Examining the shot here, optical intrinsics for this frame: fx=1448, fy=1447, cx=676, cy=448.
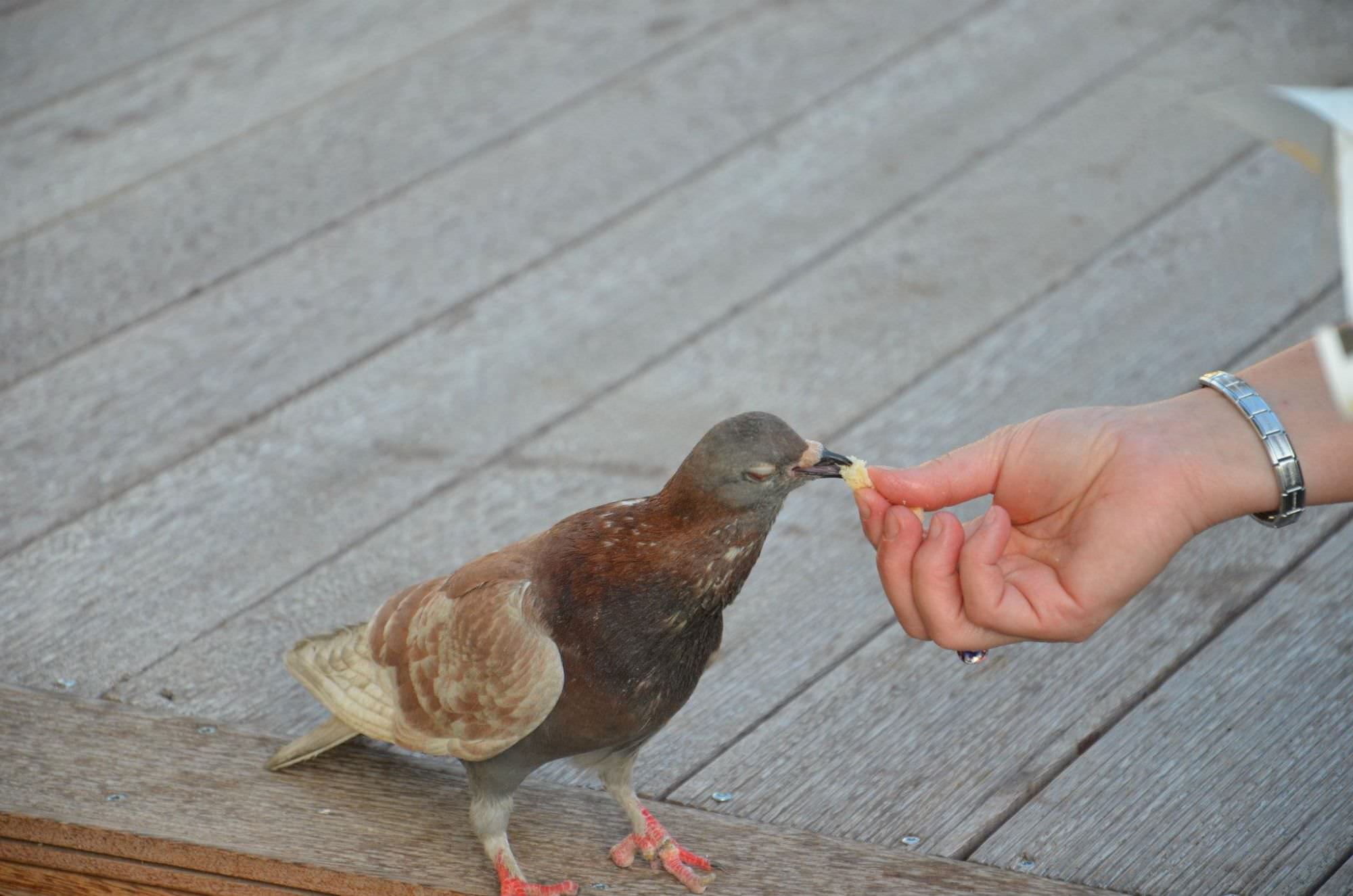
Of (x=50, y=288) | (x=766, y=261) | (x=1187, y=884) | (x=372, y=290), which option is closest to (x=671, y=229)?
(x=766, y=261)

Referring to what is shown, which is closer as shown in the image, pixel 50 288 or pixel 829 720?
pixel 829 720

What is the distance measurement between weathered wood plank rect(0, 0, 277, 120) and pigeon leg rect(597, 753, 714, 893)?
2.92 m

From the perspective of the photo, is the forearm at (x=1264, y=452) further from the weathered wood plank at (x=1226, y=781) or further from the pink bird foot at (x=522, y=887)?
the pink bird foot at (x=522, y=887)

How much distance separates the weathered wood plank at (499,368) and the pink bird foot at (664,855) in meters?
0.87

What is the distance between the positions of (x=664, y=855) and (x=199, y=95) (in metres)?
2.88

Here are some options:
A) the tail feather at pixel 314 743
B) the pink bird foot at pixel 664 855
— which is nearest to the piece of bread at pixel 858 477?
the pink bird foot at pixel 664 855

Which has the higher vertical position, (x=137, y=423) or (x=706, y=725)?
(x=137, y=423)

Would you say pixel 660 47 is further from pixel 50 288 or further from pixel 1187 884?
pixel 1187 884

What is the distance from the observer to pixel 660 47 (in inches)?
164

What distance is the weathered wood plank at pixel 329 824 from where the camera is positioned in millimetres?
1901

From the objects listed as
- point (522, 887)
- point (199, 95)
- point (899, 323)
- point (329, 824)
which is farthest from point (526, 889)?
point (199, 95)

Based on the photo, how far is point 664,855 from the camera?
1.94 m

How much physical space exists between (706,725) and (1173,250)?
177 centimetres

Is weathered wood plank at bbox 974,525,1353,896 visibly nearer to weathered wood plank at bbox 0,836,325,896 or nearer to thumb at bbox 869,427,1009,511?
thumb at bbox 869,427,1009,511
